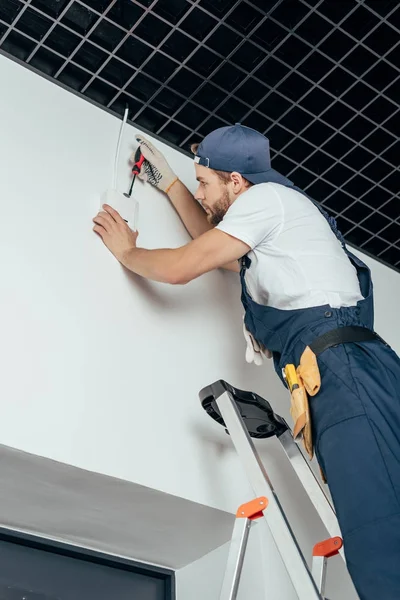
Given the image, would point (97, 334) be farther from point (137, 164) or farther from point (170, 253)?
point (137, 164)

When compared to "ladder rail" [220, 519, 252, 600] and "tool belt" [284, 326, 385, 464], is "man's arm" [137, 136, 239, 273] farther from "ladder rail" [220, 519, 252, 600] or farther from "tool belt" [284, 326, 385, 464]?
"ladder rail" [220, 519, 252, 600]

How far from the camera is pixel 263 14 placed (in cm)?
209

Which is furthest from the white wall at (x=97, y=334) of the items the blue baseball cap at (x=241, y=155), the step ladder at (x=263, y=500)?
the blue baseball cap at (x=241, y=155)

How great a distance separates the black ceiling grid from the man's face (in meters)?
0.37

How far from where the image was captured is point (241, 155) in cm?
202

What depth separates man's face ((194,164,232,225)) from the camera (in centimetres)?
204

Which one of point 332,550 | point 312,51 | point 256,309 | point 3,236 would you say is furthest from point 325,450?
point 312,51

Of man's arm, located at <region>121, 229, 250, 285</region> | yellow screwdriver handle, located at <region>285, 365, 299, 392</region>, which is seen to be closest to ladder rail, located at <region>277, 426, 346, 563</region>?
yellow screwdriver handle, located at <region>285, 365, 299, 392</region>

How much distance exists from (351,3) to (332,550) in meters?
1.42

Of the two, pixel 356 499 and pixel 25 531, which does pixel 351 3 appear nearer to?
pixel 356 499

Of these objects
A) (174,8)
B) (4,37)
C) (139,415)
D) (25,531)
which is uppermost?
(4,37)

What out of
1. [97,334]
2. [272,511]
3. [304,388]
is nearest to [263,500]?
[272,511]

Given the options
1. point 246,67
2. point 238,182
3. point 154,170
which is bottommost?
point 238,182

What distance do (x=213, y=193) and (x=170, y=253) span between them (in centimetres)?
27
